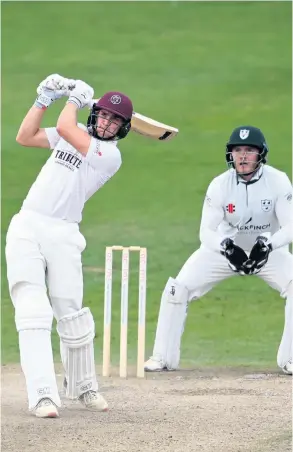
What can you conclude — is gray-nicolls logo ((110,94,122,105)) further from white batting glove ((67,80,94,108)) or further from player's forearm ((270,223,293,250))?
player's forearm ((270,223,293,250))

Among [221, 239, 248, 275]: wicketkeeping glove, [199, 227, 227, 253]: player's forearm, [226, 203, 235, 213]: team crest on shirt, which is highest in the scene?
[226, 203, 235, 213]: team crest on shirt

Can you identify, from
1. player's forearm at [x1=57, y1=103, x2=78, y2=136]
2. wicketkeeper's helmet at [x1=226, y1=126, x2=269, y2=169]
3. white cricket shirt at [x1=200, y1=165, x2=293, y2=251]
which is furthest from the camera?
white cricket shirt at [x1=200, y1=165, x2=293, y2=251]

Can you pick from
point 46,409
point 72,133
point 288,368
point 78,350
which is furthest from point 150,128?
point 288,368

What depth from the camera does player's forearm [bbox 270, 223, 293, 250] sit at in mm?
8703

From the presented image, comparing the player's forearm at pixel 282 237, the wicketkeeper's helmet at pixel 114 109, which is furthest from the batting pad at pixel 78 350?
the player's forearm at pixel 282 237

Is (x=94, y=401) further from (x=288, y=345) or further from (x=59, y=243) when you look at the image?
(x=288, y=345)

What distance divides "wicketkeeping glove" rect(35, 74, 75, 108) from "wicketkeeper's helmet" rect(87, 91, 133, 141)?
0.18 m

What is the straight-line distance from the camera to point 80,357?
7453 mm

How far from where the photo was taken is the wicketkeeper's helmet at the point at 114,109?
7383 millimetres

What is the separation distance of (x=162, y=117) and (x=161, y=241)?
5114mm

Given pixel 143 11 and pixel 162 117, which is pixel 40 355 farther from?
pixel 143 11

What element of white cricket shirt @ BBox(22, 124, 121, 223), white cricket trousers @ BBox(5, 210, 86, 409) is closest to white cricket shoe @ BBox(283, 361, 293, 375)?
white cricket trousers @ BBox(5, 210, 86, 409)

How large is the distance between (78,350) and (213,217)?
1812 mm

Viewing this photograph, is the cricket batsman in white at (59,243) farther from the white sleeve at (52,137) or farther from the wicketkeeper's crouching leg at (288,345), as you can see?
the wicketkeeper's crouching leg at (288,345)
